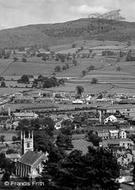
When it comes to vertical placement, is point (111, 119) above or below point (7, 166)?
below

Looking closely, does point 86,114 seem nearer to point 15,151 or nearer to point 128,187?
point 15,151

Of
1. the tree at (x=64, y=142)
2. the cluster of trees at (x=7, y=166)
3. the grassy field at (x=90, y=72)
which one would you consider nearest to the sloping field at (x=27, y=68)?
the grassy field at (x=90, y=72)

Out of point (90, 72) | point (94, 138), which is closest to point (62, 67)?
point (90, 72)

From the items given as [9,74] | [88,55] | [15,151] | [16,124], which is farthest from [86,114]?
[88,55]

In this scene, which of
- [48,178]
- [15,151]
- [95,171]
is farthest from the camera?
[15,151]

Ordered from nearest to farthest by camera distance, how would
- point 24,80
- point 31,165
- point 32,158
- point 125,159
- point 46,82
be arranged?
1. point 31,165
2. point 32,158
3. point 125,159
4. point 46,82
5. point 24,80

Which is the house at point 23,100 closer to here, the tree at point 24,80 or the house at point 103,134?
the tree at point 24,80

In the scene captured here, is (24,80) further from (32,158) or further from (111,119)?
(32,158)
